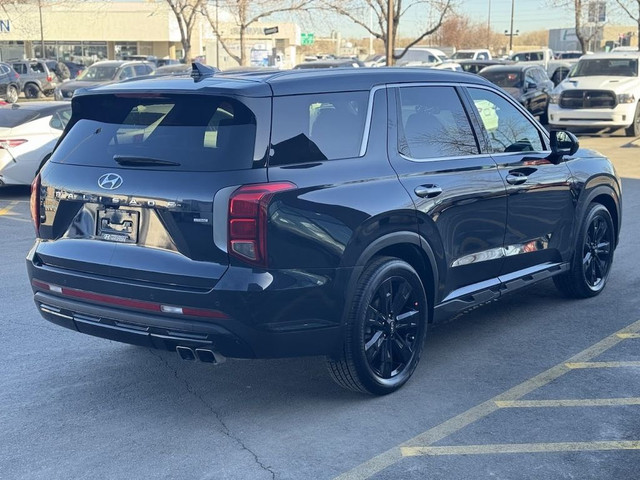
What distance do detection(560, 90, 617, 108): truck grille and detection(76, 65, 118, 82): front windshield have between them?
14.5 meters

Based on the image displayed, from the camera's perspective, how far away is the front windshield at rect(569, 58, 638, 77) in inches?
886

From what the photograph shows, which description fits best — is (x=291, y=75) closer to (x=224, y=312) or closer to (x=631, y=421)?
(x=224, y=312)

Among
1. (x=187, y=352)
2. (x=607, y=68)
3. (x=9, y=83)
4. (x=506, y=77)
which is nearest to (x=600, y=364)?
(x=187, y=352)

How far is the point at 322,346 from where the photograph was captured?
4.74 metres

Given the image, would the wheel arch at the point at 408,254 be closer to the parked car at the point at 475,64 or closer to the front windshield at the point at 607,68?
the front windshield at the point at 607,68

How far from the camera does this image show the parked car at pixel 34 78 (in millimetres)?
39500

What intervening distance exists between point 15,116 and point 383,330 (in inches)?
392

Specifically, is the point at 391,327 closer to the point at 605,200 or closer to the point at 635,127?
the point at 605,200

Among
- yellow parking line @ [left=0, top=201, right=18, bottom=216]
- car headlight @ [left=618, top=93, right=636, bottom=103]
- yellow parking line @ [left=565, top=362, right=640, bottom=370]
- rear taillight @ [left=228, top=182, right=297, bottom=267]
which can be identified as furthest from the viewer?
car headlight @ [left=618, top=93, right=636, bottom=103]

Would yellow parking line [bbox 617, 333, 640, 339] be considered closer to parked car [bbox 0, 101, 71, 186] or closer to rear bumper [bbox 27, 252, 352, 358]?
rear bumper [bbox 27, 252, 352, 358]

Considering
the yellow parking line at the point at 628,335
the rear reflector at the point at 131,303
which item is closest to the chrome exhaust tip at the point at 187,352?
the rear reflector at the point at 131,303

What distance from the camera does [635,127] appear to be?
2200 centimetres

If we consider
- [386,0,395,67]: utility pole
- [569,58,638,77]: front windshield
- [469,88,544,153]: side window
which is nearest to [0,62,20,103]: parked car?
[386,0,395,67]: utility pole

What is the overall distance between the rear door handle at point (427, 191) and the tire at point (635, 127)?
1780 centimetres
